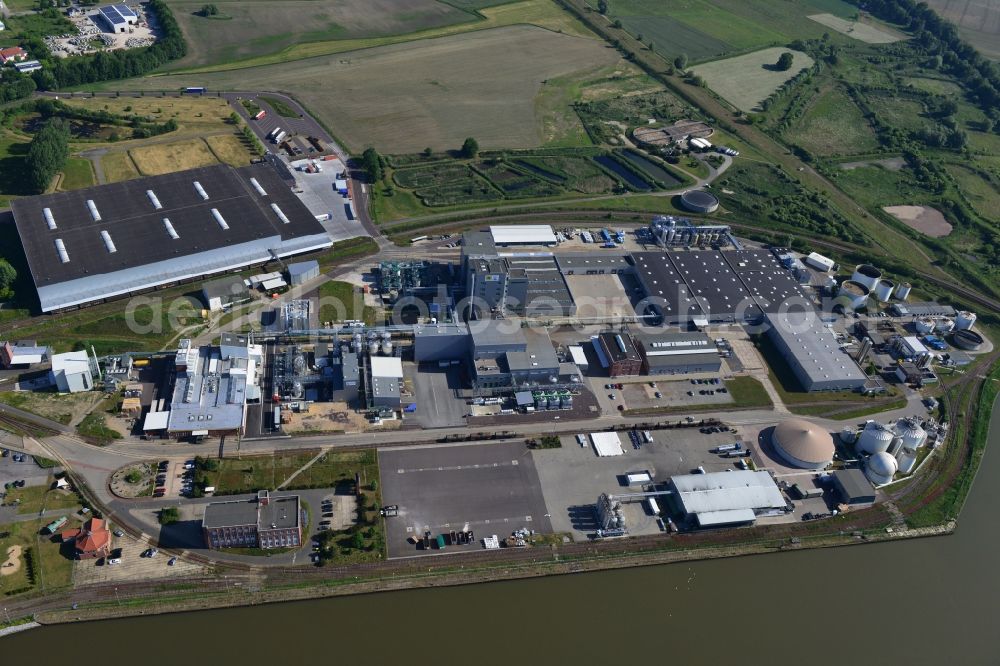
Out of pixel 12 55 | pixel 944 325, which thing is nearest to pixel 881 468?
pixel 944 325

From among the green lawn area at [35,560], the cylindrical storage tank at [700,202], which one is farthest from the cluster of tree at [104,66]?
the cylindrical storage tank at [700,202]

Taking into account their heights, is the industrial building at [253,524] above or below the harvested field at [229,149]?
below

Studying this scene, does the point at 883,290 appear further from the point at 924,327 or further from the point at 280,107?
the point at 280,107

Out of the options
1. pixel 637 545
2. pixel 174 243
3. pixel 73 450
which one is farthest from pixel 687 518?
pixel 174 243

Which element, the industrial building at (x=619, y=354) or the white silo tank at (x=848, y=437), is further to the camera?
the industrial building at (x=619, y=354)

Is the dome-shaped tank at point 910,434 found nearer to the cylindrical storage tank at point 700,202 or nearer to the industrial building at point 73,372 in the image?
the cylindrical storage tank at point 700,202

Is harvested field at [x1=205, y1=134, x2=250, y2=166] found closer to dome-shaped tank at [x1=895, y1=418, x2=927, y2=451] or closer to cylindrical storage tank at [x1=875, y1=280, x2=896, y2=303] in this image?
cylindrical storage tank at [x1=875, y1=280, x2=896, y2=303]

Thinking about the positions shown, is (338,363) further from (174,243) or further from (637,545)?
(637,545)
